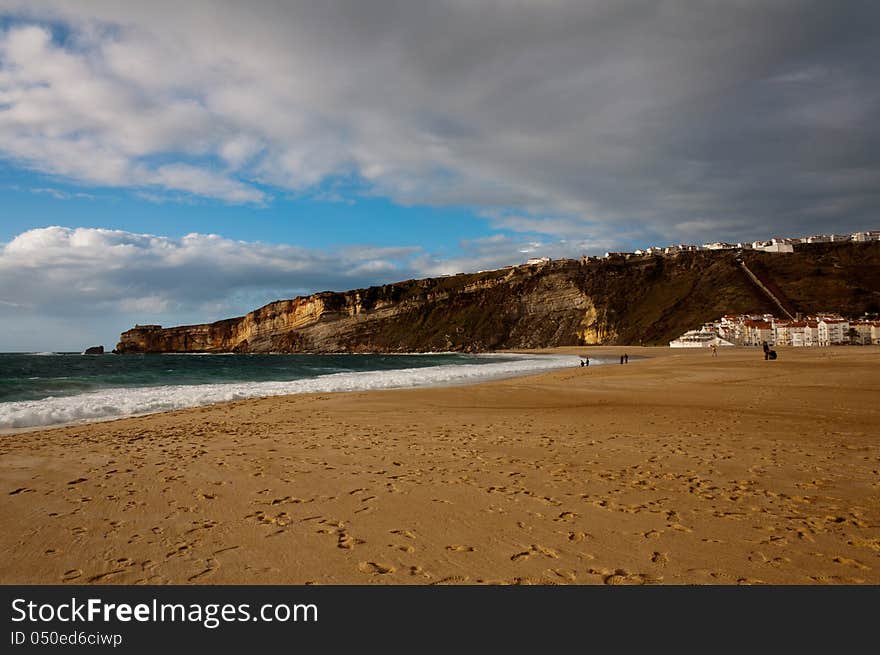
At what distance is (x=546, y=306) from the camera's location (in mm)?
128875

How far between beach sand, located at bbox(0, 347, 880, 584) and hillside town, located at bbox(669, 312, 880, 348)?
250 feet

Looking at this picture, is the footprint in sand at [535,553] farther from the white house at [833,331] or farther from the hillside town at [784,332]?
the white house at [833,331]

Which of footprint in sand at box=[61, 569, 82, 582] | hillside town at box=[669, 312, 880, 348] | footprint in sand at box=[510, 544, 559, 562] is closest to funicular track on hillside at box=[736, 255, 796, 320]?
hillside town at box=[669, 312, 880, 348]

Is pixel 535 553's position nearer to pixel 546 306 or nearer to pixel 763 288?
pixel 763 288

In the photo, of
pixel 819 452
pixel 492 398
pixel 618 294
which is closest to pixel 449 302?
pixel 618 294

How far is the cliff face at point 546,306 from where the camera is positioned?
100 meters

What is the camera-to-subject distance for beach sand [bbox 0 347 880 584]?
13.9 ft

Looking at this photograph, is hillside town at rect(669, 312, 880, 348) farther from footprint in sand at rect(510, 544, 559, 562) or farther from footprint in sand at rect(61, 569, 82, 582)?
footprint in sand at rect(61, 569, 82, 582)

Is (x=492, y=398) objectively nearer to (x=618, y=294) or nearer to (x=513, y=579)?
(x=513, y=579)

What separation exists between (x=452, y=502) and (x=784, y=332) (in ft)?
293

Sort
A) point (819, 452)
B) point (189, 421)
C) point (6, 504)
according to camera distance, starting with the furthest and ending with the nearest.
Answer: point (189, 421)
point (819, 452)
point (6, 504)

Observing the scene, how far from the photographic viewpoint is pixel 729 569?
4094 millimetres

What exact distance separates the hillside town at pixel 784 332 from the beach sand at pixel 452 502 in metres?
76.2
